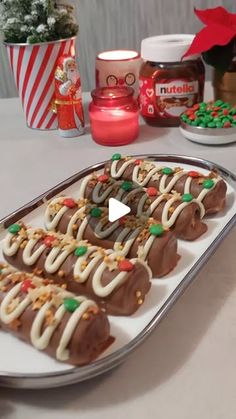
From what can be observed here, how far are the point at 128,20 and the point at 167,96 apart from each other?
0.99ft

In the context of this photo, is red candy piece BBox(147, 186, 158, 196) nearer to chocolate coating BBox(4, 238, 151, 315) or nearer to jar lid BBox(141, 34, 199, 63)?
chocolate coating BBox(4, 238, 151, 315)

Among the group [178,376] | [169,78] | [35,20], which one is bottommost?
[178,376]

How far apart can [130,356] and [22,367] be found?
0.36ft

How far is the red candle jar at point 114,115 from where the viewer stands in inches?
41.1

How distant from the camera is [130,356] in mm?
550

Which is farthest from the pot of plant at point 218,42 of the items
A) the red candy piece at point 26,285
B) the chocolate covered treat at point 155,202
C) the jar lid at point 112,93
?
the red candy piece at point 26,285

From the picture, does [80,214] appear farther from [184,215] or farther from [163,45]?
[163,45]

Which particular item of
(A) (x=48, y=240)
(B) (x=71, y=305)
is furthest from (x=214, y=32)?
(B) (x=71, y=305)

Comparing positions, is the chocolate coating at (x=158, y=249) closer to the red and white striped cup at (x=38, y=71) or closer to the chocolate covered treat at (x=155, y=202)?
the chocolate covered treat at (x=155, y=202)

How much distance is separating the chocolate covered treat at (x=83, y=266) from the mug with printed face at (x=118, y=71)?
21.1 inches

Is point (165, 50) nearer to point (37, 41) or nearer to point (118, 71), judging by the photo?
point (118, 71)

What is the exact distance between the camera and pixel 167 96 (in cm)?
107

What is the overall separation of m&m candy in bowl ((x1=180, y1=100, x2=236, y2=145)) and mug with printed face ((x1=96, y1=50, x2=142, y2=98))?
0.58ft

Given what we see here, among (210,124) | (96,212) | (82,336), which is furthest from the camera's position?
(210,124)
